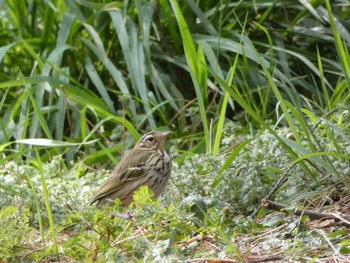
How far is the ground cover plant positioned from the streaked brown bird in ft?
0.33

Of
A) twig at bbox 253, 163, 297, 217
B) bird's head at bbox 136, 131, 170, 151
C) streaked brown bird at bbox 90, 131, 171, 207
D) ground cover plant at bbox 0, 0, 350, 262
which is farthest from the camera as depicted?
bird's head at bbox 136, 131, 170, 151

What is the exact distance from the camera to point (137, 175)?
21.2ft

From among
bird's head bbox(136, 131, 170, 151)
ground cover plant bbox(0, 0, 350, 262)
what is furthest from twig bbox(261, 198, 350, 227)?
bird's head bbox(136, 131, 170, 151)

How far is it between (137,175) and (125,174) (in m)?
0.09

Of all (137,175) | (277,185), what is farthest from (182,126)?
(277,185)

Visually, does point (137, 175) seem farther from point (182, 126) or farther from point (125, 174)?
point (182, 126)

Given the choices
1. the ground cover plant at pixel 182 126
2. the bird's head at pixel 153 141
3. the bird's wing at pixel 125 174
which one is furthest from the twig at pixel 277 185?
the bird's head at pixel 153 141

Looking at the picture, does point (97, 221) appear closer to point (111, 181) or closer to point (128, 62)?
point (111, 181)

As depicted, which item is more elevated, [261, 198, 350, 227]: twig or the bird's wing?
[261, 198, 350, 227]: twig

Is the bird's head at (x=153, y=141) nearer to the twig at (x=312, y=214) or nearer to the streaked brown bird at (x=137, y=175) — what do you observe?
the streaked brown bird at (x=137, y=175)

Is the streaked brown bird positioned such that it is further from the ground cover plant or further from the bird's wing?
the ground cover plant

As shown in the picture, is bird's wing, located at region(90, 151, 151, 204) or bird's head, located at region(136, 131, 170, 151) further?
bird's head, located at region(136, 131, 170, 151)

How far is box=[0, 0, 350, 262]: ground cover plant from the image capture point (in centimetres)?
474

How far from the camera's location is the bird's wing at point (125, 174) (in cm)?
628
